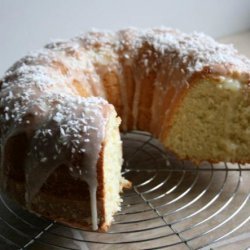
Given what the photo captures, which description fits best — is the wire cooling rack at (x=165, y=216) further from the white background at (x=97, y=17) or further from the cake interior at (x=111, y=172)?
the white background at (x=97, y=17)

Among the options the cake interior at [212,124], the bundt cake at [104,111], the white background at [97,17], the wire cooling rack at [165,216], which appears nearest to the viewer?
the bundt cake at [104,111]

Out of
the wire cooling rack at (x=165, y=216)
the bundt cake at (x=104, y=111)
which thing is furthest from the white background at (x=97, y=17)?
the wire cooling rack at (x=165, y=216)

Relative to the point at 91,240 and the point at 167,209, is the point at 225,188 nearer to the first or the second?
the point at 167,209

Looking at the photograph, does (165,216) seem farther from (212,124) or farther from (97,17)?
(97,17)

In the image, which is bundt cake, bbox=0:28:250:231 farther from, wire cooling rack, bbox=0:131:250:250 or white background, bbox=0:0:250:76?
white background, bbox=0:0:250:76

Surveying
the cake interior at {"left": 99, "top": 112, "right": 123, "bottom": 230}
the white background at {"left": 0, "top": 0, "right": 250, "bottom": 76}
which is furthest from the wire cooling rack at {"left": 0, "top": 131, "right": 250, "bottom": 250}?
the white background at {"left": 0, "top": 0, "right": 250, "bottom": 76}

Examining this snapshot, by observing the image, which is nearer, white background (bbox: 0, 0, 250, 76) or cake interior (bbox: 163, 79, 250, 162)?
cake interior (bbox: 163, 79, 250, 162)

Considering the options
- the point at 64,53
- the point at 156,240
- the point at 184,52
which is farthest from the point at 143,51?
the point at 156,240
